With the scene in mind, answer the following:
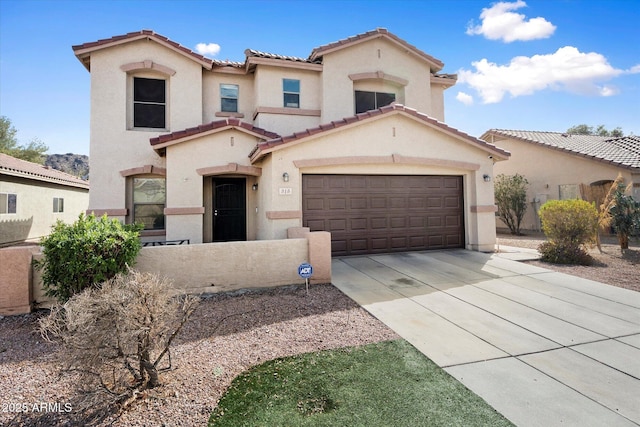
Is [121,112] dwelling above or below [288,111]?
below

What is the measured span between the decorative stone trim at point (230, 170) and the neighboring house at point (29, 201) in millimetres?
9975

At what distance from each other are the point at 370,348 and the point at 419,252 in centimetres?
719

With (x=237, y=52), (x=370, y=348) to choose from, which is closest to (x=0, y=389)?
(x=370, y=348)

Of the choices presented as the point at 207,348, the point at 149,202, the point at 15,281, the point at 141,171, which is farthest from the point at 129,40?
the point at 207,348

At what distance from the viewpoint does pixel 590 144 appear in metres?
19.5

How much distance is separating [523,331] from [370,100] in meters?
11.7

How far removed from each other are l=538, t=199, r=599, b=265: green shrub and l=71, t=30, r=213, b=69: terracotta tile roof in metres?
13.9

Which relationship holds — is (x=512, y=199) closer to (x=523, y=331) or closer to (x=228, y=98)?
(x=523, y=331)

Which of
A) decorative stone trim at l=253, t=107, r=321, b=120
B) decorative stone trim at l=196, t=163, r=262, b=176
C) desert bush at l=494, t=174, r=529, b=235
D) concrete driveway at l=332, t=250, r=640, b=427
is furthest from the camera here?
desert bush at l=494, t=174, r=529, b=235

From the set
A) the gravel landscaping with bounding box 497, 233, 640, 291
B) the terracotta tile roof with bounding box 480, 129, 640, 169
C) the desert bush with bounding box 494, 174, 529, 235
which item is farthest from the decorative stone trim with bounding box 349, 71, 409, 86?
the terracotta tile roof with bounding box 480, 129, 640, 169

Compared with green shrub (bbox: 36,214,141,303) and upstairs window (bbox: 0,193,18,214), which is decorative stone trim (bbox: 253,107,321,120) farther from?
upstairs window (bbox: 0,193,18,214)

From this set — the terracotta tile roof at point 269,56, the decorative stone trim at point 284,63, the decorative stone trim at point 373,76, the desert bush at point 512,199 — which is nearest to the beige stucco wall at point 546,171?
the desert bush at point 512,199

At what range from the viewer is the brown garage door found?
10227 millimetres

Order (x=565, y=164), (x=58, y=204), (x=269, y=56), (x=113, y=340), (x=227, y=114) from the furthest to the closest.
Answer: (x=58, y=204)
(x=565, y=164)
(x=227, y=114)
(x=269, y=56)
(x=113, y=340)
